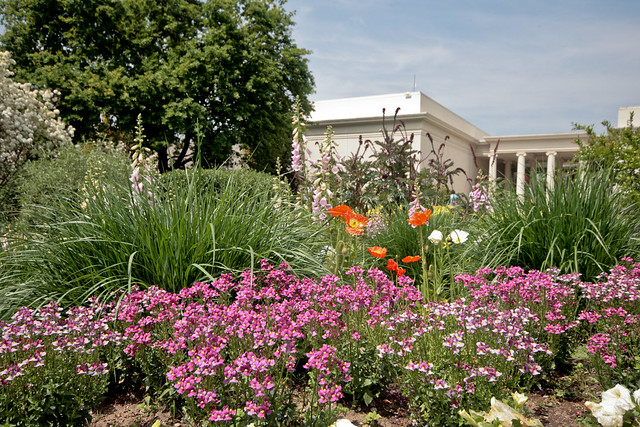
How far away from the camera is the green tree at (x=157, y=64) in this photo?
1828 cm

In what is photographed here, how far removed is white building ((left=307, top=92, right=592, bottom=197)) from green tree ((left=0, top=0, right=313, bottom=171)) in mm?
6516

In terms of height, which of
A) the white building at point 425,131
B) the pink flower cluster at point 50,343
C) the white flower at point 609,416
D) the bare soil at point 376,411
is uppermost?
the white building at point 425,131

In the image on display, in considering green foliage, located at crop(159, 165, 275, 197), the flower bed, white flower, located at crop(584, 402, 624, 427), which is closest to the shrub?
green foliage, located at crop(159, 165, 275, 197)

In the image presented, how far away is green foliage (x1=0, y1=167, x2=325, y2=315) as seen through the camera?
293cm

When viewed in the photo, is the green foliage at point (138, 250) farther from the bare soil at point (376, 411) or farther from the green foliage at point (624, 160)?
the green foliage at point (624, 160)

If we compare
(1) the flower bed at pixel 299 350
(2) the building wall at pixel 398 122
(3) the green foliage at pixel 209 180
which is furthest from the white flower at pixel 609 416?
(2) the building wall at pixel 398 122

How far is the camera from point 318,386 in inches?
72.9

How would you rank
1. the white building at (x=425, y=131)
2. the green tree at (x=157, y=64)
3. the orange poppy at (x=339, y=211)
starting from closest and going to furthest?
1. the orange poppy at (x=339, y=211)
2. the green tree at (x=157, y=64)
3. the white building at (x=425, y=131)

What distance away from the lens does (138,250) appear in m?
3.06

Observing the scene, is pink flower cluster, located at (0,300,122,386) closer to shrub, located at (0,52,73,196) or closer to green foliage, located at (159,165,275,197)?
green foliage, located at (159,165,275,197)

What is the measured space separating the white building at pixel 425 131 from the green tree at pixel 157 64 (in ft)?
21.4

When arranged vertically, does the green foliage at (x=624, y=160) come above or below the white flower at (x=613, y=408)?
above

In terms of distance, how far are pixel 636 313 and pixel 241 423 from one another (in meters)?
2.40

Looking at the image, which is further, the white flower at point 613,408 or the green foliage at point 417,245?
the green foliage at point 417,245
